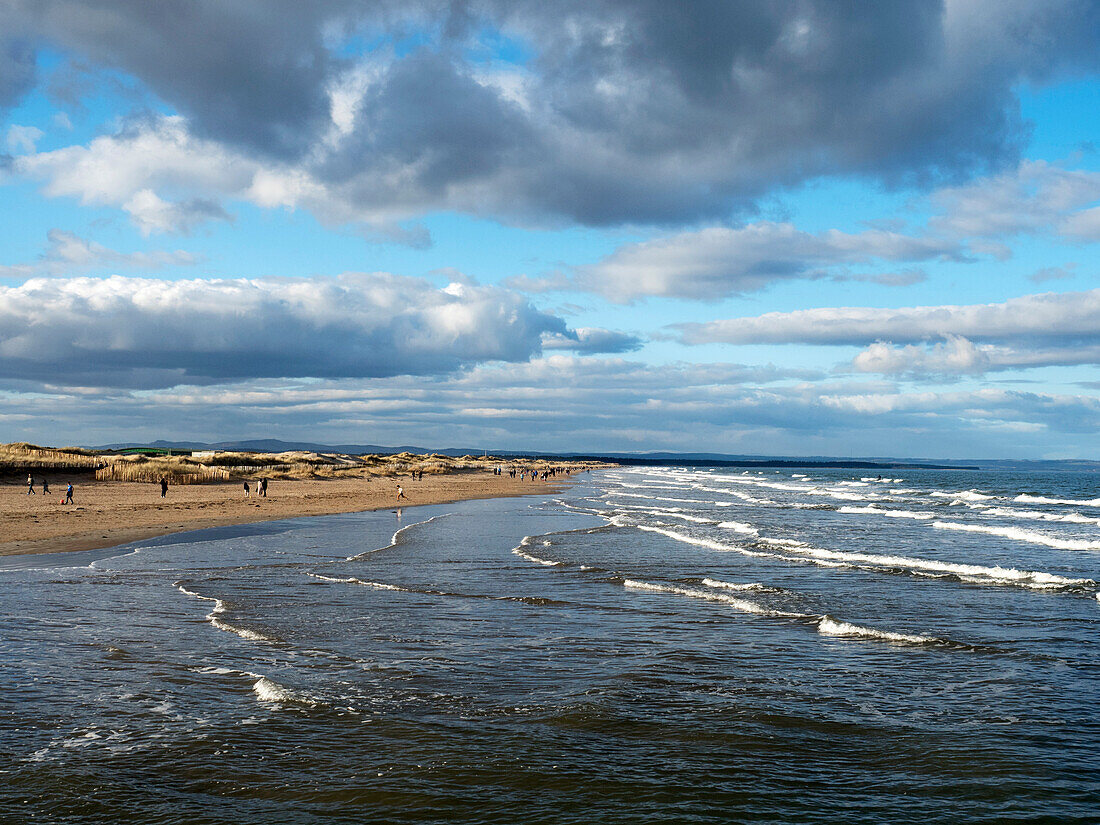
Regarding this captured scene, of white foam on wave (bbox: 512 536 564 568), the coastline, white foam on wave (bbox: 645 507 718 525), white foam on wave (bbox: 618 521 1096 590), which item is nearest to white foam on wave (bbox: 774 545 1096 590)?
white foam on wave (bbox: 618 521 1096 590)

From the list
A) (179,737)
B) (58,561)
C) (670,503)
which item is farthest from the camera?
(670,503)

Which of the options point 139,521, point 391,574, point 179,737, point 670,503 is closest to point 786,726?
point 179,737

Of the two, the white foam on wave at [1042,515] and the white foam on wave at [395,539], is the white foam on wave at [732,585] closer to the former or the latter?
the white foam on wave at [395,539]

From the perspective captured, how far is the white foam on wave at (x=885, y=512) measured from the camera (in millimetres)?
47781

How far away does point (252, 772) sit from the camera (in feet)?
25.8

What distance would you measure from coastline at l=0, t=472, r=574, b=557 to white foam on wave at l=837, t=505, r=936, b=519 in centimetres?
2958

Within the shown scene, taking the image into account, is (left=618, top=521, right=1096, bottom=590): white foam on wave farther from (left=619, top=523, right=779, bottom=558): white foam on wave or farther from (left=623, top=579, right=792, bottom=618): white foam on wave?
(left=623, top=579, right=792, bottom=618): white foam on wave

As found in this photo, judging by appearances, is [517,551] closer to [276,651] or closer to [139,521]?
[276,651]

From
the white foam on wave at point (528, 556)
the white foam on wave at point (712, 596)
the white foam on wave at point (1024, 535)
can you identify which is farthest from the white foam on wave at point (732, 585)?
the white foam on wave at point (1024, 535)

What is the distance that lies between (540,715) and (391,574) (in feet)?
41.3

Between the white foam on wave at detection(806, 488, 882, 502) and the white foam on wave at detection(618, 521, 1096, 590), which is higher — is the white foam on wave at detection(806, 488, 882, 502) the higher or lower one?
the lower one

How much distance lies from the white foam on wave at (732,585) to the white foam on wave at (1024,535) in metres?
17.8

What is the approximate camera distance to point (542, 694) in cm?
1062

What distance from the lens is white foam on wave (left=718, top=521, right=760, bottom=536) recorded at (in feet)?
117
